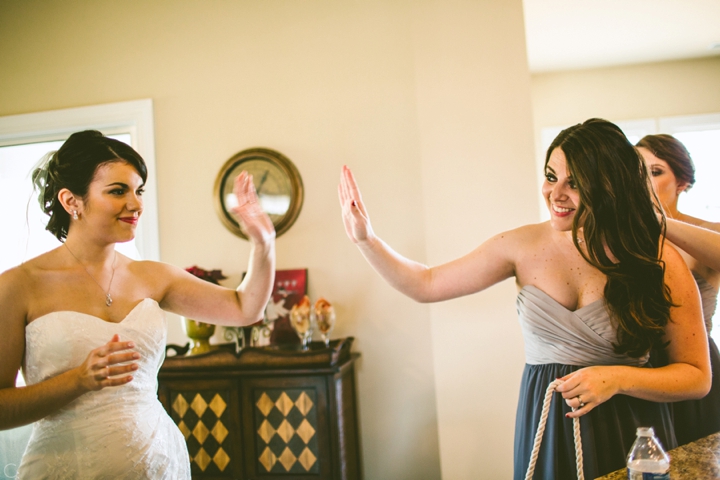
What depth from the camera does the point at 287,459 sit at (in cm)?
249

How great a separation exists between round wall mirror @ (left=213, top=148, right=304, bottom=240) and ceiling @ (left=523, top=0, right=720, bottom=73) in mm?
1855

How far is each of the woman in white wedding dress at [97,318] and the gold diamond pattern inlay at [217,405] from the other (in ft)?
3.00

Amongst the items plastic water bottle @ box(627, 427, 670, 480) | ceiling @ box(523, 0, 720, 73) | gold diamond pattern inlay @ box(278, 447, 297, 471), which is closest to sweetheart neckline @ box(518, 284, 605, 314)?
plastic water bottle @ box(627, 427, 670, 480)

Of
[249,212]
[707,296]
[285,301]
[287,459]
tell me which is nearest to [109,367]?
[249,212]

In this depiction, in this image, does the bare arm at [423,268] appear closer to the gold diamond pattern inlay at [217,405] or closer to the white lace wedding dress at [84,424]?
the white lace wedding dress at [84,424]

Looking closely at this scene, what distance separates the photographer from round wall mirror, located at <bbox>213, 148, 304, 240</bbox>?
2.97 meters

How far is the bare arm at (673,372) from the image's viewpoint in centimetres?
121

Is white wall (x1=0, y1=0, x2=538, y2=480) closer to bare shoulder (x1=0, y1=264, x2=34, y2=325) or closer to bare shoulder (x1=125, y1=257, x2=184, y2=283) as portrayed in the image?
bare shoulder (x1=125, y1=257, x2=184, y2=283)

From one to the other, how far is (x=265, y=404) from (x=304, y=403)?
Answer: 20 centimetres

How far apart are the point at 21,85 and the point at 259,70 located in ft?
5.47

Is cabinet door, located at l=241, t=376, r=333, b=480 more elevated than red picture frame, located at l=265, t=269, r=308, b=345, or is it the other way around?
red picture frame, located at l=265, t=269, r=308, b=345

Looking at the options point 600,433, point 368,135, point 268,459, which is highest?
point 368,135

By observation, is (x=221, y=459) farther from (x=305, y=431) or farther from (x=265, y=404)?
(x=305, y=431)

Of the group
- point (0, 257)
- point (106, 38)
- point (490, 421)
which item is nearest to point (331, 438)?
point (490, 421)
